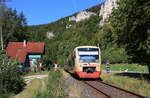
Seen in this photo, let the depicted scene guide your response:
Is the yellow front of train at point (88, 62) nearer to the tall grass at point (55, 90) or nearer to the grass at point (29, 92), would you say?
the grass at point (29, 92)

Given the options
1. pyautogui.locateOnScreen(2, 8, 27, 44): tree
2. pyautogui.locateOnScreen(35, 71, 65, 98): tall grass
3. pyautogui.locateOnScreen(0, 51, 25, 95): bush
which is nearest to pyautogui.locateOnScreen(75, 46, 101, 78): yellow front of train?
pyautogui.locateOnScreen(35, 71, 65, 98): tall grass

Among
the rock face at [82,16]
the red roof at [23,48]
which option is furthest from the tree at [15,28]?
the rock face at [82,16]

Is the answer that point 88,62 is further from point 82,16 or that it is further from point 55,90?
point 82,16

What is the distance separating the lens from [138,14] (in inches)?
957

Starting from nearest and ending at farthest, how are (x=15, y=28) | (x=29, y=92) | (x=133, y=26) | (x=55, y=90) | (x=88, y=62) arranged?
1. (x=55, y=90)
2. (x=29, y=92)
3. (x=133, y=26)
4. (x=88, y=62)
5. (x=15, y=28)

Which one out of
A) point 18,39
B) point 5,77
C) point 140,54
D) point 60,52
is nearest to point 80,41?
point 60,52

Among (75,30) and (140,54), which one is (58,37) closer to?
(75,30)

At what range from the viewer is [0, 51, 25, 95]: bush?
2034 centimetres

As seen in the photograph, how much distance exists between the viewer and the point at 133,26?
2512cm

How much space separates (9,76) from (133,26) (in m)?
10.5

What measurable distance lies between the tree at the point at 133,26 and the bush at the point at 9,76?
Result: 9.16m

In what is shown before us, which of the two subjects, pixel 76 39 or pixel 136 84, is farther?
pixel 76 39

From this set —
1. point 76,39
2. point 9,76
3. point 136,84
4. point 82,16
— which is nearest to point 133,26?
point 136,84

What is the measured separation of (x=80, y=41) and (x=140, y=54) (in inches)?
3496
